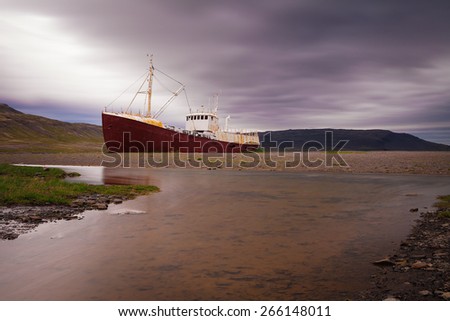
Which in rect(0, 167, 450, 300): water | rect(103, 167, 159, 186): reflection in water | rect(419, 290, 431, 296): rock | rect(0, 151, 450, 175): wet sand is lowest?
rect(0, 167, 450, 300): water

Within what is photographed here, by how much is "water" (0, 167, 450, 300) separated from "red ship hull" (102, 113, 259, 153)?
50.7 meters

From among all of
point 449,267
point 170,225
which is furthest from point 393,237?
point 170,225

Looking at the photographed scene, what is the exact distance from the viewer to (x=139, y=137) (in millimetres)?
66000

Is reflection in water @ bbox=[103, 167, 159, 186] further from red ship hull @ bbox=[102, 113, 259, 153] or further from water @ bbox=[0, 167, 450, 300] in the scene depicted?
red ship hull @ bbox=[102, 113, 259, 153]

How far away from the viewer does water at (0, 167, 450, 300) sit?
21.5ft

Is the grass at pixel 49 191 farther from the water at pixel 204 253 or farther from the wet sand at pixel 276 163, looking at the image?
the wet sand at pixel 276 163

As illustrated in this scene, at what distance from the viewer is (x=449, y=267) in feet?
24.1

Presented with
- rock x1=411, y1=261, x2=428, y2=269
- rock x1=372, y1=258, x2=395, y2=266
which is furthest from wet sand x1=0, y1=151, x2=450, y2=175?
rock x1=411, y1=261, x2=428, y2=269

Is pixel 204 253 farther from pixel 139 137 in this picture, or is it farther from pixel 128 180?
pixel 139 137

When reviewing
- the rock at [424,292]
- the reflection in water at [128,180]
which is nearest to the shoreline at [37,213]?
the reflection in water at [128,180]

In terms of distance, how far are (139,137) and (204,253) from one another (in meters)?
59.4

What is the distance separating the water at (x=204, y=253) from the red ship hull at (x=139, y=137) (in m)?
50.7
